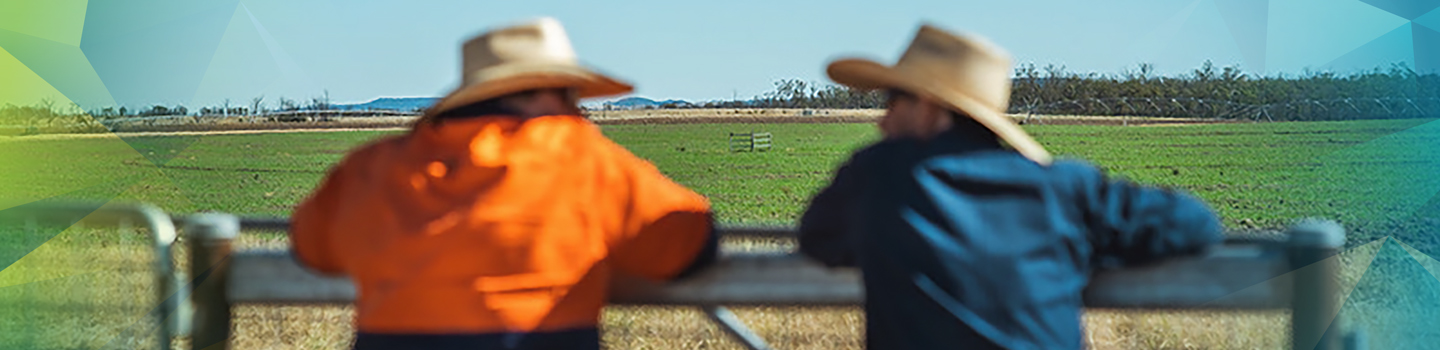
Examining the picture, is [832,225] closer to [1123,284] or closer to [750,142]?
[1123,284]

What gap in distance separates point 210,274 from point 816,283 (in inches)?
57.4

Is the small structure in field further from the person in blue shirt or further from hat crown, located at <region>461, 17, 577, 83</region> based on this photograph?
the person in blue shirt

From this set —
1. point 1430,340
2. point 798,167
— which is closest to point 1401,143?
point 798,167

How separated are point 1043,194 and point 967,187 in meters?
0.14

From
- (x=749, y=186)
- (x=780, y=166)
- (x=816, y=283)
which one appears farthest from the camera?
(x=780, y=166)

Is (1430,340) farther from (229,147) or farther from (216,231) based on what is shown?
(229,147)

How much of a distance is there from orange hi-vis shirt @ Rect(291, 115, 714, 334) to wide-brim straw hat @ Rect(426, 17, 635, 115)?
0.07 meters

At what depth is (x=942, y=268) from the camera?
2428 millimetres

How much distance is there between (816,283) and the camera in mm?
2709

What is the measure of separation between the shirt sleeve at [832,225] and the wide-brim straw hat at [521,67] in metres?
0.51
